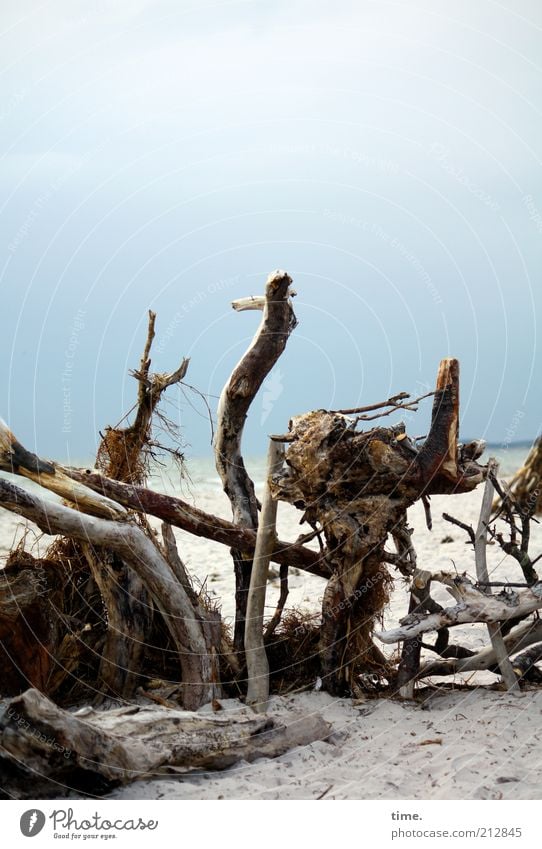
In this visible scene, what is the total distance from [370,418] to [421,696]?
1838 mm

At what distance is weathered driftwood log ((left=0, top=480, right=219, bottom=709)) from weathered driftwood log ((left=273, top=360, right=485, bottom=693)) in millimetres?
835

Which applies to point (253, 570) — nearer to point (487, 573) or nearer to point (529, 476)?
point (487, 573)

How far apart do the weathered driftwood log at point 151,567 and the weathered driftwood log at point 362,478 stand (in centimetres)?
83

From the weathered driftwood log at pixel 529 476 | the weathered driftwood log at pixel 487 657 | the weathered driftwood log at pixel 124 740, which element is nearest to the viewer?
the weathered driftwood log at pixel 124 740

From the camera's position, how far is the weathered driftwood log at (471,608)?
16.9 feet

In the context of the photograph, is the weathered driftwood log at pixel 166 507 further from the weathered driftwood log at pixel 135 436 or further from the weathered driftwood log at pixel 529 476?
the weathered driftwood log at pixel 529 476

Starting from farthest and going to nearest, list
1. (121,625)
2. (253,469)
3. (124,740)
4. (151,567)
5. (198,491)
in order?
(253,469)
(198,491)
(121,625)
(151,567)
(124,740)

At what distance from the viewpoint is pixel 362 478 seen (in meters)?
5.29

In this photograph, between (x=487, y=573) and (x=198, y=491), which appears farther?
(x=198, y=491)

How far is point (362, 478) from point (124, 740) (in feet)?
6.43

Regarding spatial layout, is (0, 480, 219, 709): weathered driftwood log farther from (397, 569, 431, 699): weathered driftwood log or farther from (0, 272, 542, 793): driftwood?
(397, 569, 431, 699): weathered driftwood log

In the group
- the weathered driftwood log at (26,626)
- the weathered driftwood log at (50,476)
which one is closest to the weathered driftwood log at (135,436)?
the weathered driftwood log at (50,476)

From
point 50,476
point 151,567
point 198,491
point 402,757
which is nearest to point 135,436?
point 50,476
